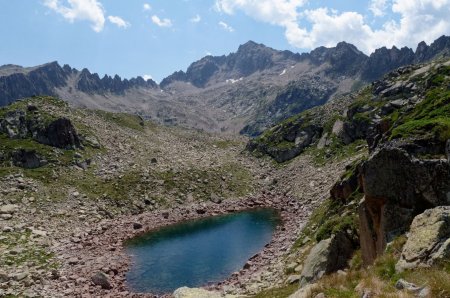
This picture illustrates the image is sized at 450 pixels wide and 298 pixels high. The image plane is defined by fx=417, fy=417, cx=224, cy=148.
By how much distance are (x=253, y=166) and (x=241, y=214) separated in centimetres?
3196

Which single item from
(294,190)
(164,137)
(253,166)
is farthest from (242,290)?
(164,137)

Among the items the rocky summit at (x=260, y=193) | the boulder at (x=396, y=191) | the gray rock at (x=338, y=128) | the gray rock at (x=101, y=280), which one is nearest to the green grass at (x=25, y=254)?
the rocky summit at (x=260, y=193)

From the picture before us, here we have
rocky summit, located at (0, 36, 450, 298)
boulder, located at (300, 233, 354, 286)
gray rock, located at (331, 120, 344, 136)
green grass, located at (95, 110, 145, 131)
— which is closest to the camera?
rocky summit, located at (0, 36, 450, 298)

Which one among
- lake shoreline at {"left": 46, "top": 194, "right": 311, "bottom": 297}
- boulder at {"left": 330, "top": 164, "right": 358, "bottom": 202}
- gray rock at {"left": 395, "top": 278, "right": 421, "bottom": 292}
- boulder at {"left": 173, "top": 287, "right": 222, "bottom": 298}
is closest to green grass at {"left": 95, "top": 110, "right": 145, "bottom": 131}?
lake shoreline at {"left": 46, "top": 194, "right": 311, "bottom": 297}

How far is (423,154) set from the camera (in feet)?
77.9

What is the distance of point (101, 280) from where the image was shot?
154 ft

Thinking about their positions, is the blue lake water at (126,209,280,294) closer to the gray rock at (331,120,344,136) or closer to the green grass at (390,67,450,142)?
the green grass at (390,67,450,142)

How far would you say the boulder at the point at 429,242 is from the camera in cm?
1603

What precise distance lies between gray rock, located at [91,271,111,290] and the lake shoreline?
43 cm

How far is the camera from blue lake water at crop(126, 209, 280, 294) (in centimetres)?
4997

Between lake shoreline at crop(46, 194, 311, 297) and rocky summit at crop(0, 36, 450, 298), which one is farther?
lake shoreline at crop(46, 194, 311, 297)

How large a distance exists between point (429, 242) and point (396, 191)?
7.01 m

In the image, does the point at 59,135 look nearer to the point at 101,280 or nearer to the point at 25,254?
the point at 25,254

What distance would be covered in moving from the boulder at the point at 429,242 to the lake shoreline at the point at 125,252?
23103 millimetres
